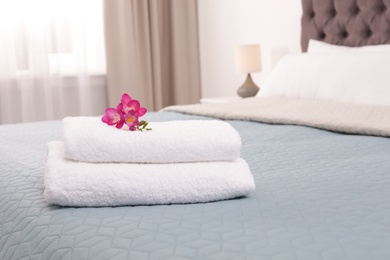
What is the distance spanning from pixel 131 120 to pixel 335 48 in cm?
207

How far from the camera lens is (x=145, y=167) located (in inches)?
46.2

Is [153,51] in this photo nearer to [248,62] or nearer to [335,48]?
[248,62]

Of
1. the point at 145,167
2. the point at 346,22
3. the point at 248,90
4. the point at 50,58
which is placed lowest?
the point at 248,90

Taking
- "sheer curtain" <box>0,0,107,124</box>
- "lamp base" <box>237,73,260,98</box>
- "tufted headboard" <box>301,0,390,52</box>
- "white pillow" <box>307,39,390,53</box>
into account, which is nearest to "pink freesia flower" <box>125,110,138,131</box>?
"white pillow" <box>307,39,390,53</box>

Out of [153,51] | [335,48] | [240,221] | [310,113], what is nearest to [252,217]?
[240,221]

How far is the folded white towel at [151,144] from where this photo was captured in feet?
3.90

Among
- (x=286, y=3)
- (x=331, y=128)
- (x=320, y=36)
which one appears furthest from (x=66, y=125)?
(x=286, y=3)

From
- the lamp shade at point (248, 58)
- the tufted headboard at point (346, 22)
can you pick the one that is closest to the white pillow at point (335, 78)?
the tufted headboard at point (346, 22)

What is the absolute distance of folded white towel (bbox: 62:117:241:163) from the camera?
119 cm

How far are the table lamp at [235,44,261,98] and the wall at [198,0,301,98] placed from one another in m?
0.22

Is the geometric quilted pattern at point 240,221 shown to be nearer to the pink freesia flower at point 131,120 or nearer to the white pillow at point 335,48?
the pink freesia flower at point 131,120

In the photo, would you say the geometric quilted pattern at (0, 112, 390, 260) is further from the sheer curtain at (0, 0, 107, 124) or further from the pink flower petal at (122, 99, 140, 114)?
the sheer curtain at (0, 0, 107, 124)

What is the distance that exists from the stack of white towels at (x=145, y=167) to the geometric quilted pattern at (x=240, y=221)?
0.02 meters

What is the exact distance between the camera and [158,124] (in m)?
1.37
